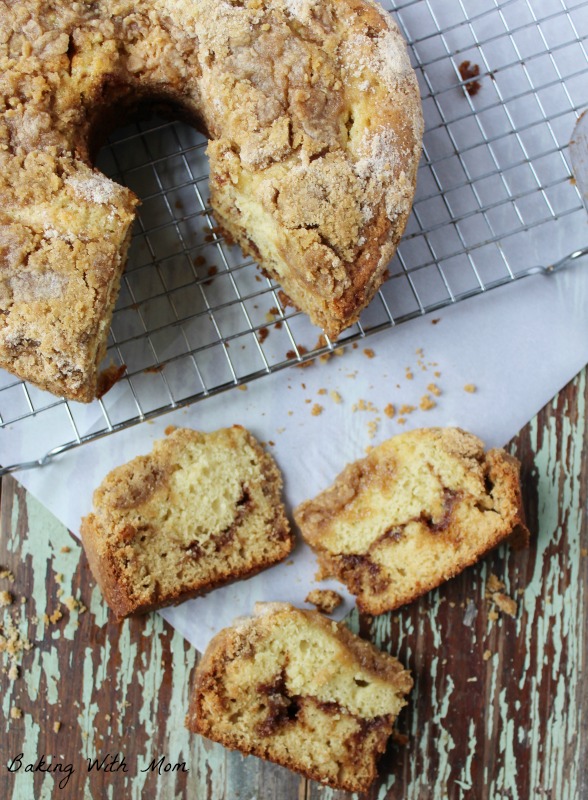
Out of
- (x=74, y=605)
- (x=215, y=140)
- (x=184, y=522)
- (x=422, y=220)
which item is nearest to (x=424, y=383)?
(x=422, y=220)

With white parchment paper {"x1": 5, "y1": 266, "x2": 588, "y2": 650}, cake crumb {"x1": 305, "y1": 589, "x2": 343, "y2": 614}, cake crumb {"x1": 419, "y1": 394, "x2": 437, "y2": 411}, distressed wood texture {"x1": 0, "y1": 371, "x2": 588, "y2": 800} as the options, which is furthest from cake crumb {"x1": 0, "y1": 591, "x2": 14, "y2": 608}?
cake crumb {"x1": 419, "y1": 394, "x2": 437, "y2": 411}

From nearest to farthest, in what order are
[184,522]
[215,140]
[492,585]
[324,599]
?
[215,140]
[184,522]
[324,599]
[492,585]

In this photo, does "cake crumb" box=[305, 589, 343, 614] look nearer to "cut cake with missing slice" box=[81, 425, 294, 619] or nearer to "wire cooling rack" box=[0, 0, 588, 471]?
"cut cake with missing slice" box=[81, 425, 294, 619]

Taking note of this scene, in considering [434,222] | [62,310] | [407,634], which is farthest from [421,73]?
[407,634]

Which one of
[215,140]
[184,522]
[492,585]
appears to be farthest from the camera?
[492,585]

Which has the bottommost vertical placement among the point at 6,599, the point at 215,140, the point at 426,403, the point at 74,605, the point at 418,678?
the point at 418,678

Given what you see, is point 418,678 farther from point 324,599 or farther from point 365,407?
point 365,407

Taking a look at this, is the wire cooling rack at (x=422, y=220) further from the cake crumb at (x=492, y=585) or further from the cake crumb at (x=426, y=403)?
the cake crumb at (x=492, y=585)
